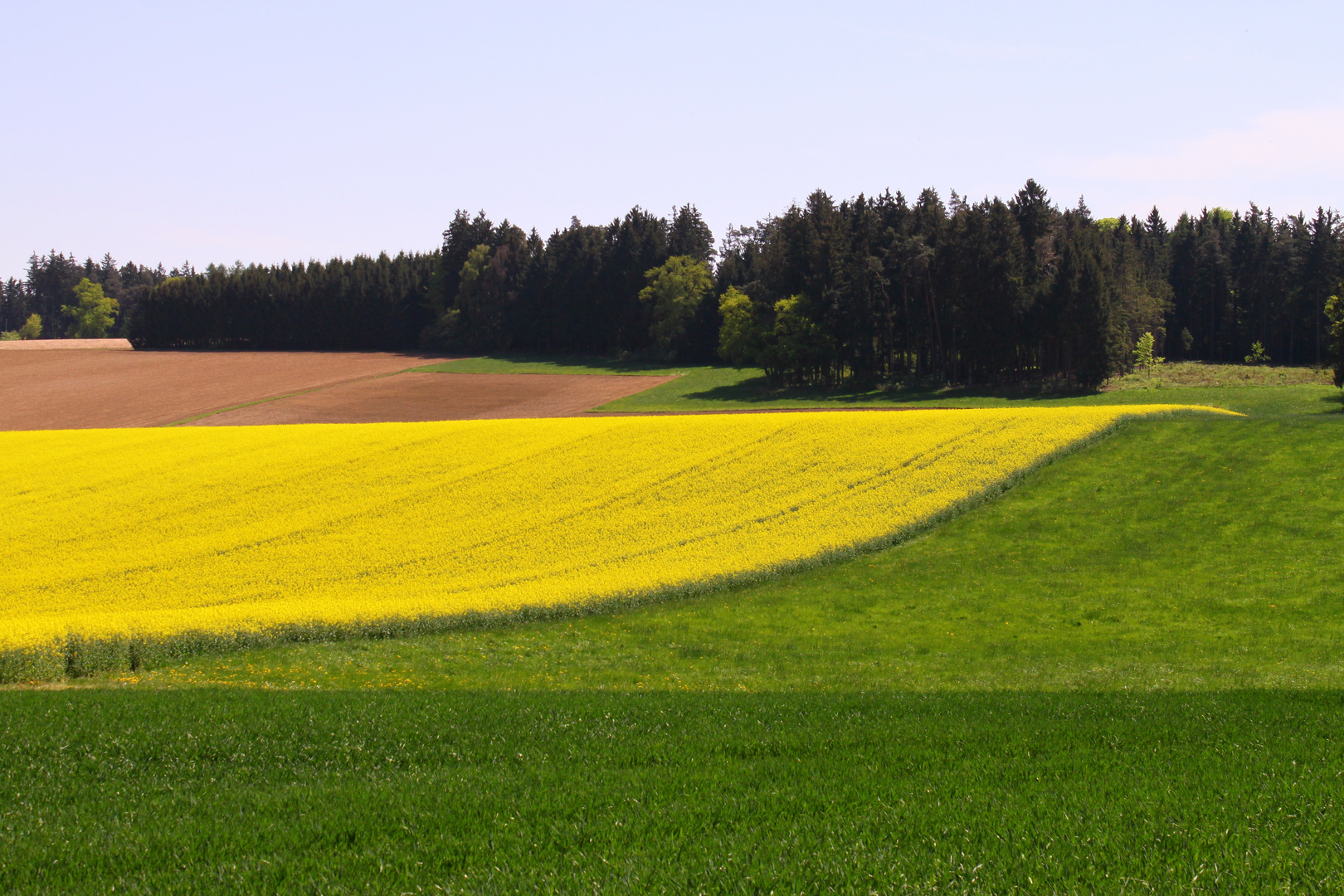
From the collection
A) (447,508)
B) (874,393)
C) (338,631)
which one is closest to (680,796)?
(338,631)

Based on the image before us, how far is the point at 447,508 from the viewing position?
3528cm

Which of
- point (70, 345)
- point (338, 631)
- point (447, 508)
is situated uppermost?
point (70, 345)

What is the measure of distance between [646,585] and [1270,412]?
52548mm

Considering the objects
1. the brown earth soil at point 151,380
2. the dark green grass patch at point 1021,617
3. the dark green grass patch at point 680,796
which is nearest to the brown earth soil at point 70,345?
the brown earth soil at point 151,380

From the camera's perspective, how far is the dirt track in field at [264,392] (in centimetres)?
7869

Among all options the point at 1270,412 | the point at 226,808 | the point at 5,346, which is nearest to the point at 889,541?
the point at 226,808

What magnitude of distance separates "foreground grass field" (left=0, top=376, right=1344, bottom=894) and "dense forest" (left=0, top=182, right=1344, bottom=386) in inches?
2456

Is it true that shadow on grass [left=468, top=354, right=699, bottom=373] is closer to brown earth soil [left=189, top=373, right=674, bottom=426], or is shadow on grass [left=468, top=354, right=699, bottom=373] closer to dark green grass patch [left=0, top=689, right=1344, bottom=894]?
brown earth soil [left=189, top=373, right=674, bottom=426]

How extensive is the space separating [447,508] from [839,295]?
61655mm

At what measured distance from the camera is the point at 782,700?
14.5 metres

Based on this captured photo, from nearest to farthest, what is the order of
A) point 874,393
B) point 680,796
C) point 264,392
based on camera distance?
1. point 680,796
2. point 874,393
3. point 264,392

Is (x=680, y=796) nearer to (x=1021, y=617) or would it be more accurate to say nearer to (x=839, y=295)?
(x=1021, y=617)

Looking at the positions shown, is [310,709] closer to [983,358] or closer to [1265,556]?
[1265,556]

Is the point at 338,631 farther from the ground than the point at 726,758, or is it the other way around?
the point at 726,758
